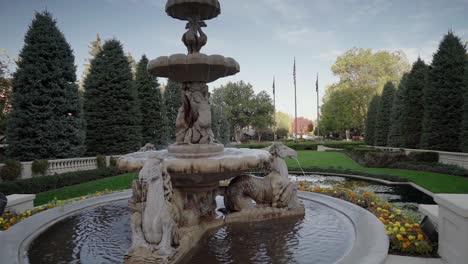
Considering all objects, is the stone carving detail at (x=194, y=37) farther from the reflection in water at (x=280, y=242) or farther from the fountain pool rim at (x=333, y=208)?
the fountain pool rim at (x=333, y=208)

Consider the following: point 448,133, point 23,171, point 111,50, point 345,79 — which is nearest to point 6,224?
point 23,171

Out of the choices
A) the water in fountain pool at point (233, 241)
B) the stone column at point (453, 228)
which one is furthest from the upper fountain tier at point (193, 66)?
the stone column at point (453, 228)

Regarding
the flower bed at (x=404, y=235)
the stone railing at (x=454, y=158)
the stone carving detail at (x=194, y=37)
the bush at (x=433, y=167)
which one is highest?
the stone carving detail at (x=194, y=37)

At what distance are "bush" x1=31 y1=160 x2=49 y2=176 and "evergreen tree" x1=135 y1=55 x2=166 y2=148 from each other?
13.0 metres

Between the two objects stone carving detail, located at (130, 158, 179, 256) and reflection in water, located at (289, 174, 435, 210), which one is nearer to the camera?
stone carving detail, located at (130, 158, 179, 256)

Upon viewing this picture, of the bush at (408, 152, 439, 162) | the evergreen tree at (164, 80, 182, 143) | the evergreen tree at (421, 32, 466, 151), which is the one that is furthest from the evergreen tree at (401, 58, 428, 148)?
the evergreen tree at (164, 80, 182, 143)

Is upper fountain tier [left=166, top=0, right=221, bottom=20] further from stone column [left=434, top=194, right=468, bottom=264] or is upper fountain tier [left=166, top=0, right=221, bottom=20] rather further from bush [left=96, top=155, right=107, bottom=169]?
bush [left=96, top=155, right=107, bottom=169]

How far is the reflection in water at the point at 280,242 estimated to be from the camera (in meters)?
5.16

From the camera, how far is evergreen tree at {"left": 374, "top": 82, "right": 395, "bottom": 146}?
37125 mm

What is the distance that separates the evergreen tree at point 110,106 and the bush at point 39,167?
7532 mm

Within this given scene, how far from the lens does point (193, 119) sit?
762cm

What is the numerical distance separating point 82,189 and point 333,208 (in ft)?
40.9

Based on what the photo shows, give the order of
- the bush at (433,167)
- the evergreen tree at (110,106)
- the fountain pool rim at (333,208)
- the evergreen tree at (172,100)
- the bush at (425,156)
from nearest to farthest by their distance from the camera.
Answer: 1. the fountain pool rim at (333,208)
2. the bush at (433,167)
3. the bush at (425,156)
4. the evergreen tree at (110,106)
5. the evergreen tree at (172,100)

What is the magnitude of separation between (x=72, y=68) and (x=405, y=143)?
94.3ft
